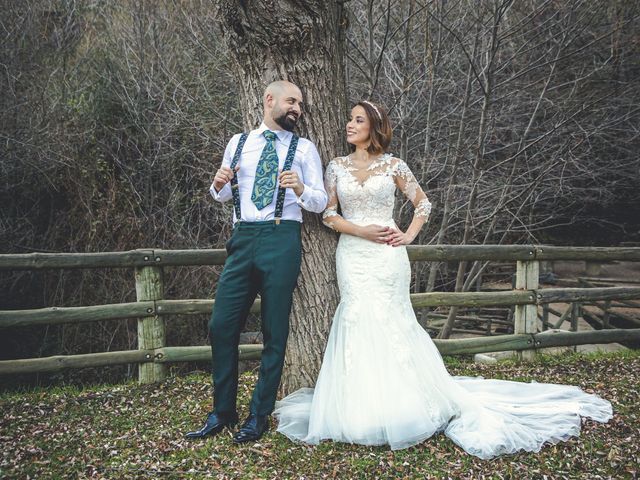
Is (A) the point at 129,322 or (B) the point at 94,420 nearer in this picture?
(B) the point at 94,420

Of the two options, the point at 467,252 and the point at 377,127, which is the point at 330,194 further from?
the point at 467,252

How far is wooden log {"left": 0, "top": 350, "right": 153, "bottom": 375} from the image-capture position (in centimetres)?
462

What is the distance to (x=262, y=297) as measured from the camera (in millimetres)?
3574

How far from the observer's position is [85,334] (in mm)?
8945

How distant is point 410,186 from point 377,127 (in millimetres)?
479

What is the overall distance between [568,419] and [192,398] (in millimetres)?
2733

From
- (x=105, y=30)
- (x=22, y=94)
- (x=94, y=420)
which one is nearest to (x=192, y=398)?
(x=94, y=420)

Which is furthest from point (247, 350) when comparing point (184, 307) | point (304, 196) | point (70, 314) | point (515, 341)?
point (515, 341)

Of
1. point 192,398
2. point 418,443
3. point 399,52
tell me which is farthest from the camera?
point 399,52

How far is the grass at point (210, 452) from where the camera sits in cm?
320

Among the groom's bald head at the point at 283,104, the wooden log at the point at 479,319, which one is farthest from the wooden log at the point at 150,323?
the wooden log at the point at 479,319

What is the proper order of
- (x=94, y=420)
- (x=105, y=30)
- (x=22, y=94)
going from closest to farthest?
(x=94, y=420), (x=22, y=94), (x=105, y=30)

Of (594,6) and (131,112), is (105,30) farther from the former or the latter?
(594,6)

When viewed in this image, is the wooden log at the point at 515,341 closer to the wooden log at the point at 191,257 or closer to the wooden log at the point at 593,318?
the wooden log at the point at 191,257
